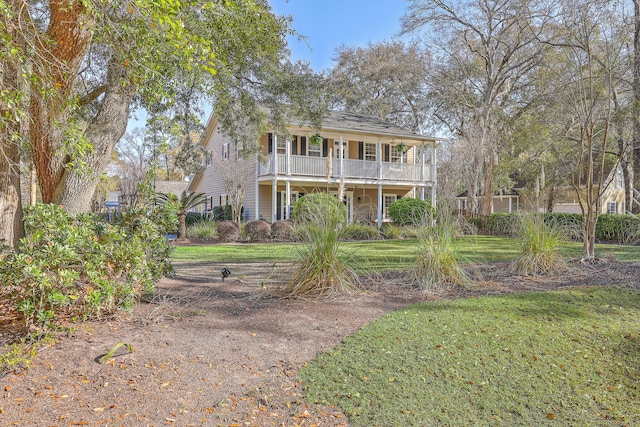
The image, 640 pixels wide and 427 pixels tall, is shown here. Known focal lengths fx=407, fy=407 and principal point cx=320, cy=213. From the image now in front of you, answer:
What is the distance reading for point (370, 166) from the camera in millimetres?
20578

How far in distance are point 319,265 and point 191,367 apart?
2263mm

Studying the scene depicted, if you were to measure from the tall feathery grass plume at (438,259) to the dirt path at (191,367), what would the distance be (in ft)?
3.13

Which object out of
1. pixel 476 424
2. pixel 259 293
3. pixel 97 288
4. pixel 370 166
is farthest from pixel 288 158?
pixel 476 424

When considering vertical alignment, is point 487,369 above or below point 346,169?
below

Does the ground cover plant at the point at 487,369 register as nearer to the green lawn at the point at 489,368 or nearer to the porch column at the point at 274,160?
the green lawn at the point at 489,368

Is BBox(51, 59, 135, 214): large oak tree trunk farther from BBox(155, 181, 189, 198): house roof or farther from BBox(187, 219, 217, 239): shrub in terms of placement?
BBox(155, 181, 189, 198): house roof

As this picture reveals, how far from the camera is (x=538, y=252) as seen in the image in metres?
6.80

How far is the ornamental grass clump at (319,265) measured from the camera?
199 inches

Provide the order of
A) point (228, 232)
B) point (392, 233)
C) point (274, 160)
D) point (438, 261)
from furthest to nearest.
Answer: point (274, 160), point (392, 233), point (228, 232), point (438, 261)

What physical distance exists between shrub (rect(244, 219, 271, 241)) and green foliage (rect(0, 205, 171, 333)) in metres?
10.6

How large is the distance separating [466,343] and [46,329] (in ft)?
11.6

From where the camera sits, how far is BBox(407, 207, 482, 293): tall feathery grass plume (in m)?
5.80

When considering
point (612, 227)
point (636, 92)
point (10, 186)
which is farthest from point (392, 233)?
point (10, 186)

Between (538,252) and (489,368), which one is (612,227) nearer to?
(538,252)
